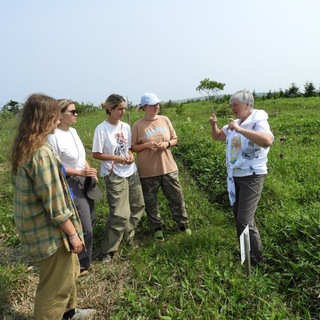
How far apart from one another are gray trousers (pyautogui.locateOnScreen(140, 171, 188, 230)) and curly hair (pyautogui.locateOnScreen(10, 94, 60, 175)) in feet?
5.84

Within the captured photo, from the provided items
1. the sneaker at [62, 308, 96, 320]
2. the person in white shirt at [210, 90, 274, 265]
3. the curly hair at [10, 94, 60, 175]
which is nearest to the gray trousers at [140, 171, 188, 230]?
the person in white shirt at [210, 90, 274, 265]

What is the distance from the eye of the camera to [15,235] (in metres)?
3.95

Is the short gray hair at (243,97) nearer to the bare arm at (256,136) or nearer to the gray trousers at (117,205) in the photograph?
the bare arm at (256,136)

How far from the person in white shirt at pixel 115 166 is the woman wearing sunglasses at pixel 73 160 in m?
0.33

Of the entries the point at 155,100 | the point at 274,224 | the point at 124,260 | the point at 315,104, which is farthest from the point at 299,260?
the point at 315,104

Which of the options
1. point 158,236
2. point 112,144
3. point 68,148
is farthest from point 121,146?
point 158,236

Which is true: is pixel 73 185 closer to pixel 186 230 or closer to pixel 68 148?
pixel 68 148

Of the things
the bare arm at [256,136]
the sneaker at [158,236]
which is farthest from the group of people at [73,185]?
the bare arm at [256,136]

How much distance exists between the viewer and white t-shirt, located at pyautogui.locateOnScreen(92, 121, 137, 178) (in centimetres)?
323

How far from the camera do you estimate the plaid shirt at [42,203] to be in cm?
195

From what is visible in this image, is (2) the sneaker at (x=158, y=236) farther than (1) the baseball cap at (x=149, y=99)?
Yes

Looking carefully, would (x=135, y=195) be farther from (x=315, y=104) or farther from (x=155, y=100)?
(x=315, y=104)

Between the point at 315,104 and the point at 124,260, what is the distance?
15.8 meters

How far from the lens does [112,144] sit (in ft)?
10.7
